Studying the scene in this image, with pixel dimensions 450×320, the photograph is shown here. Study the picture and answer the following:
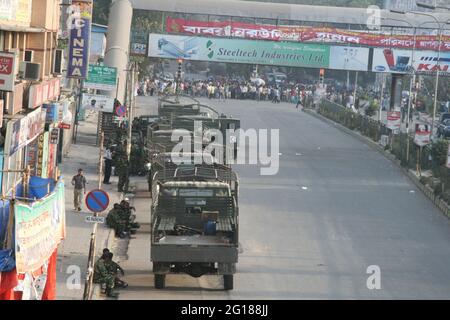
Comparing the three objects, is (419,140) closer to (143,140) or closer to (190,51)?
(143,140)

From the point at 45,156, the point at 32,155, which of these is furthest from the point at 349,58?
the point at 32,155

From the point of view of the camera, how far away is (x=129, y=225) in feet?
83.4

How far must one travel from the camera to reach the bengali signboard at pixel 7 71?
57.5ft

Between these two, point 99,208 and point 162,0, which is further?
point 162,0

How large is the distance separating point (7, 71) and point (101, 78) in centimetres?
2214

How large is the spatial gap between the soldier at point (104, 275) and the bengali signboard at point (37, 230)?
2541 millimetres

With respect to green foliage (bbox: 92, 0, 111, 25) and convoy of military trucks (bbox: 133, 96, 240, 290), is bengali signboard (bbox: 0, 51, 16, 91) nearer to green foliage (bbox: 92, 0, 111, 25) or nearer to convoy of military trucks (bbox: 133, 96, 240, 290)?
convoy of military trucks (bbox: 133, 96, 240, 290)

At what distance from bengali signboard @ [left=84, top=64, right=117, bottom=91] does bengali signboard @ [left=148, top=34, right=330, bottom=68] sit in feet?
45.6

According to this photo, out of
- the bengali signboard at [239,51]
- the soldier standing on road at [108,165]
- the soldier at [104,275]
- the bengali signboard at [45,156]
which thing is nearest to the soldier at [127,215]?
the bengali signboard at [45,156]

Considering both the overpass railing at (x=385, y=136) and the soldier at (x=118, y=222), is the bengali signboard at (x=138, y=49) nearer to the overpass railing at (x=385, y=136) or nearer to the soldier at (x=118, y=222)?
the overpass railing at (x=385, y=136)

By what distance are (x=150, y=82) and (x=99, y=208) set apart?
67160mm

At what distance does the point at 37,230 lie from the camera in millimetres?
14078
